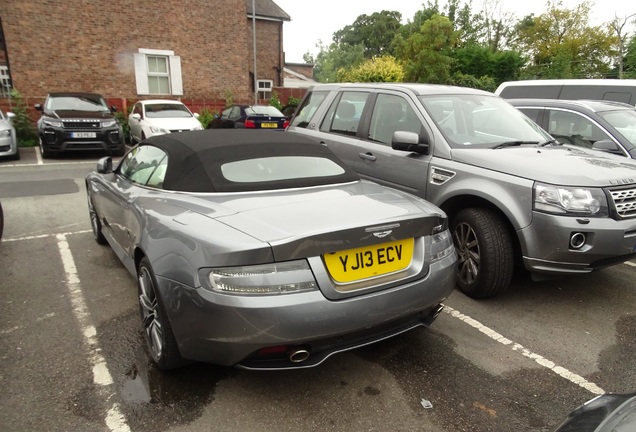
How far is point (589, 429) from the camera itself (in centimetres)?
156

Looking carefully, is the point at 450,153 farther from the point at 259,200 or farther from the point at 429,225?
the point at 259,200

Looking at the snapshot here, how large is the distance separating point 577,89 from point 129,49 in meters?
14.7

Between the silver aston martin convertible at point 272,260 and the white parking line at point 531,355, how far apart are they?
814 mm

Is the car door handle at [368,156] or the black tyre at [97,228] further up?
the car door handle at [368,156]

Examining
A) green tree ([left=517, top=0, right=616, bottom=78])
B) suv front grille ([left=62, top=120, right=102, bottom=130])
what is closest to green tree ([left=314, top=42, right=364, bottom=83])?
green tree ([left=517, top=0, right=616, bottom=78])

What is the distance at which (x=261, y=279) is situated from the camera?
2152 millimetres

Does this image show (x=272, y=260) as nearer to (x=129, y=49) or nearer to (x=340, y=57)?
(x=129, y=49)

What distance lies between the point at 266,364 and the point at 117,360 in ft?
3.94

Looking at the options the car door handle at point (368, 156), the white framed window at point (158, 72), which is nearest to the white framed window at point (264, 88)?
the white framed window at point (158, 72)

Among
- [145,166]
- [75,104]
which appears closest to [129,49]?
[75,104]

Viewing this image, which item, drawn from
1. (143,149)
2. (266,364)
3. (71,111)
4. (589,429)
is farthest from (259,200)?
(71,111)

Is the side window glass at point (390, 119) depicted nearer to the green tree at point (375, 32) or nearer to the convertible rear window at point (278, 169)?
the convertible rear window at point (278, 169)

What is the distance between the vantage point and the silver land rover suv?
11.0 ft

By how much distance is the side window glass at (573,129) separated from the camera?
5.65 metres
